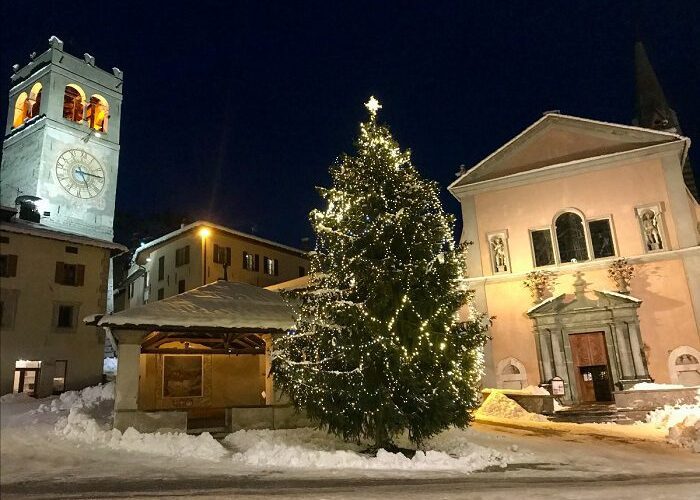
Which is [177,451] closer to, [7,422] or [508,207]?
[7,422]

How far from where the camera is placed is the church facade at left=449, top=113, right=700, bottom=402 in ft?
77.0

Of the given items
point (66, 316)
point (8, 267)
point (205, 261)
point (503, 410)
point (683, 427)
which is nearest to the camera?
point (8, 267)

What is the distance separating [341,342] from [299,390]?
1.57 metres

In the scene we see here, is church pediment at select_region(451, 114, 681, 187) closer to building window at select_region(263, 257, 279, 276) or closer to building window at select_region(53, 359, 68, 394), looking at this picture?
building window at select_region(263, 257, 279, 276)

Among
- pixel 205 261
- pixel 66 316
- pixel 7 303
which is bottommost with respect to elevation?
pixel 7 303

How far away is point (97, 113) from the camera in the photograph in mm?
49812

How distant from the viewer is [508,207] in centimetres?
2791

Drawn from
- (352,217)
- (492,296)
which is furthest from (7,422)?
(492,296)

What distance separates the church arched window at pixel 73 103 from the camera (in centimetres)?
4747

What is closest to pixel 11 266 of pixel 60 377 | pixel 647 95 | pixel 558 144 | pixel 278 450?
pixel 278 450

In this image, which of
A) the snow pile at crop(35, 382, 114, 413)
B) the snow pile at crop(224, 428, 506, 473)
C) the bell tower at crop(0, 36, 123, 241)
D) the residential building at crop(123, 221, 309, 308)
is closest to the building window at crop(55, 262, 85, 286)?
the snow pile at crop(35, 382, 114, 413)

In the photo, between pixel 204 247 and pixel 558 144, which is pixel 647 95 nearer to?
pixel 558 144

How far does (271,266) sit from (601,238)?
2379cm

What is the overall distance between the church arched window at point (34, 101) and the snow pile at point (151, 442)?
42.1 m
